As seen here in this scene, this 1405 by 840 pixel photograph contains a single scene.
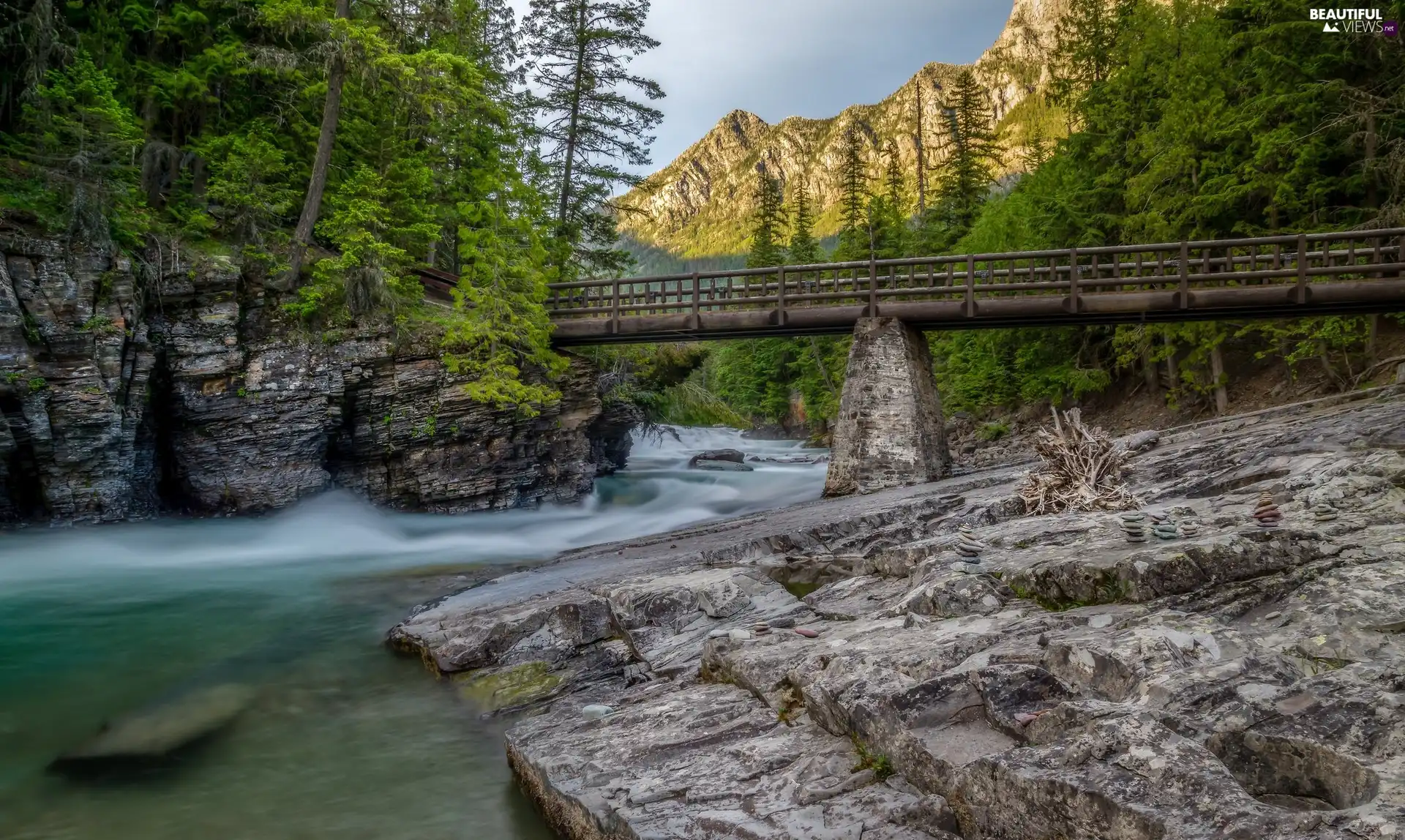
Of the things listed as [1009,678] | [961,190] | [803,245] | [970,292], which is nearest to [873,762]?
[1009,678]

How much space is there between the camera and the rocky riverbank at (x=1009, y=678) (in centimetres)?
310

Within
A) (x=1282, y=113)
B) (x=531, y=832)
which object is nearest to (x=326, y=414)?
(x=531, y=832)

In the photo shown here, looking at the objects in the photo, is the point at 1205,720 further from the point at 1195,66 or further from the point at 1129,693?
the point at 1195,66

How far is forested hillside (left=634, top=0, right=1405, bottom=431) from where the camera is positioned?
653 inches

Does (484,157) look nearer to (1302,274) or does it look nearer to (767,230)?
(1302,274)

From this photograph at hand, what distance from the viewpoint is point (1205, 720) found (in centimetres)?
340

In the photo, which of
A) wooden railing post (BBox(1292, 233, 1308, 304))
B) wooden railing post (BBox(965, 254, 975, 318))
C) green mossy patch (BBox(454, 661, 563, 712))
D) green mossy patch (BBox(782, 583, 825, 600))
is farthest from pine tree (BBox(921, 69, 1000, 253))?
green mossy patch (BBox(454, 661, 563, 712))

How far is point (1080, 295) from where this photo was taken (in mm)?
16188

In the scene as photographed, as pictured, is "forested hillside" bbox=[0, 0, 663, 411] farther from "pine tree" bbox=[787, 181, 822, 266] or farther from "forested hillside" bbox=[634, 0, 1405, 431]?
"pine tree" bbox=[787, 181, 822, 266]

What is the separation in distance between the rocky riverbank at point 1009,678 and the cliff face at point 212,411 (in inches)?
398

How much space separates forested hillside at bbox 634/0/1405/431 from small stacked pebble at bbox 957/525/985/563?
48.3 feet

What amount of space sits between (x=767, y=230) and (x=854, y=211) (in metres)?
5.75

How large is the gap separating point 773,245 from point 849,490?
32.2 metres

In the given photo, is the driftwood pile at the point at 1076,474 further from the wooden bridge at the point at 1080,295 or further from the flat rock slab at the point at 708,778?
the wooden bridge at the point at 1080,295
